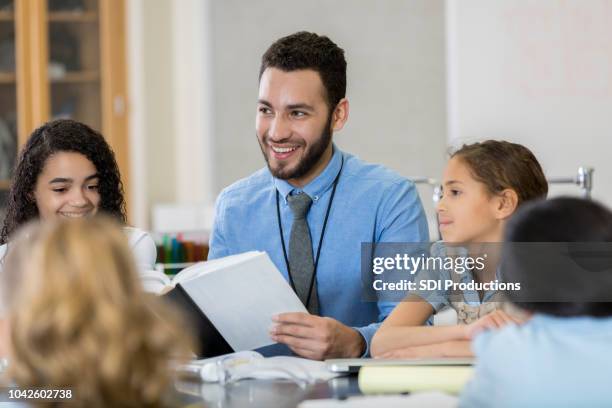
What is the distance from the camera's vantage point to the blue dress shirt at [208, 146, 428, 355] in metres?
2.21

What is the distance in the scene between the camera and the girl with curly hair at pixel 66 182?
2.12 m

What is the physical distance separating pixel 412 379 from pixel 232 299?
430 millimetres

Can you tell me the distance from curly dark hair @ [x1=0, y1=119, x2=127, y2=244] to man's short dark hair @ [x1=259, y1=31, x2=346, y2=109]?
43 cm

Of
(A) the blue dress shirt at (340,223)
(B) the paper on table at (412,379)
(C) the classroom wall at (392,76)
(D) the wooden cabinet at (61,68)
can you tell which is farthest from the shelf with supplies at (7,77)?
(B) the paper on table at (412,379)

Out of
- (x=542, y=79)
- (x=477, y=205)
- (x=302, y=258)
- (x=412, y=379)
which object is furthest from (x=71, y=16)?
(x=412, y=379)

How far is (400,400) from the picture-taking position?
1.32m

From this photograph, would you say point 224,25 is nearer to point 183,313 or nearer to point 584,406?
point 183,313

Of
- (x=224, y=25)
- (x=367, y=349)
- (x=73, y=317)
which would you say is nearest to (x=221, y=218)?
(x=367, y=349)

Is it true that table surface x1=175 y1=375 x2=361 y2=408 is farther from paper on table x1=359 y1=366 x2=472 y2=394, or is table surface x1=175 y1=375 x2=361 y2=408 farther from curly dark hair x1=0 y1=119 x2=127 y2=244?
curly dark hair x1=0 y1=119 x2=127 y2=244

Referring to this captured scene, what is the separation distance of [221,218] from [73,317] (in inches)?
55.5

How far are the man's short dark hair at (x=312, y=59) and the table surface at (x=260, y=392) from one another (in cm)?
91

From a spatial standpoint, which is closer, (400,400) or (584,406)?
(584,406)

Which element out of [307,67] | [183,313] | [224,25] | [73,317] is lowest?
[183,313]

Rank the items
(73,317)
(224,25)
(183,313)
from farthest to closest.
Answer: (224,25)
(183,313)
(73,317)
